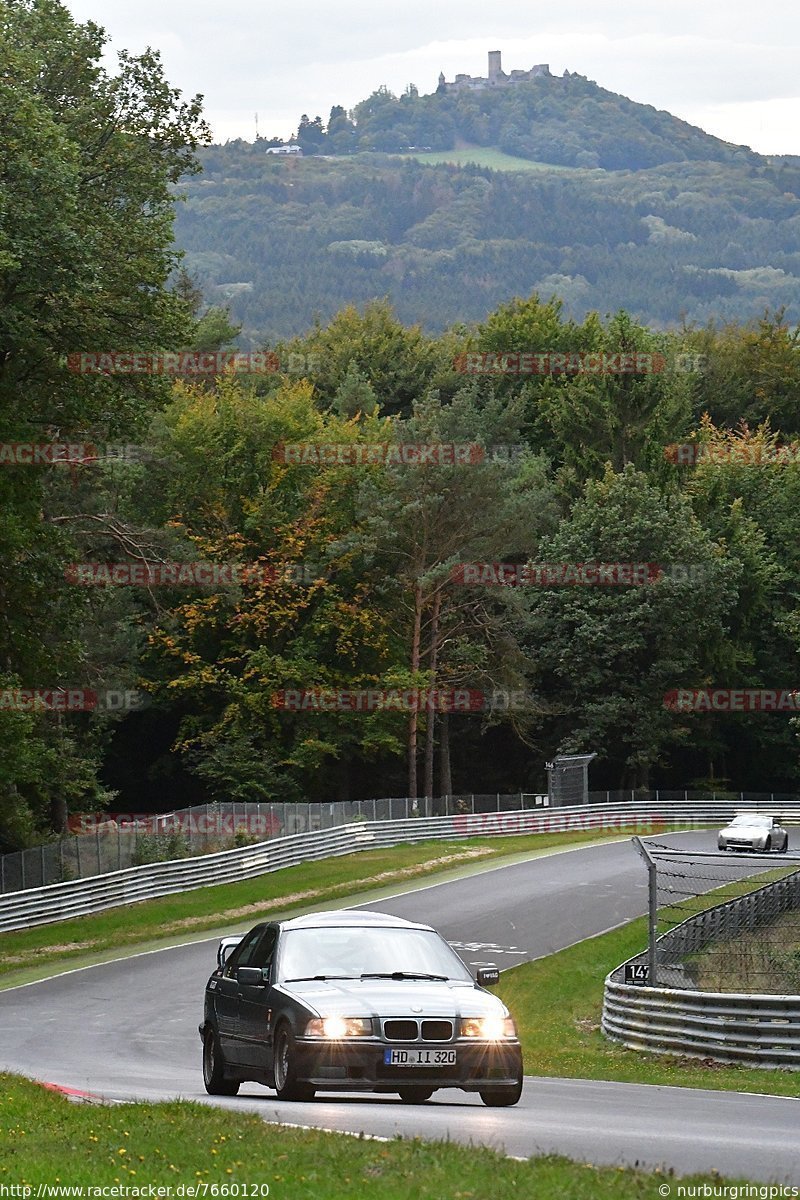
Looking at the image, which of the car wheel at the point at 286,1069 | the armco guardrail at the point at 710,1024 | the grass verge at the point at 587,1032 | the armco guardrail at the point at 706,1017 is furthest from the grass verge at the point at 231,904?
the car wheel at the point at 286,1069

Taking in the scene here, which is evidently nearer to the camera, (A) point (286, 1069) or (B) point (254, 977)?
(A) point (286, 1069)

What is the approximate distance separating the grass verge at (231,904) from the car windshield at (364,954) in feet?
61.5

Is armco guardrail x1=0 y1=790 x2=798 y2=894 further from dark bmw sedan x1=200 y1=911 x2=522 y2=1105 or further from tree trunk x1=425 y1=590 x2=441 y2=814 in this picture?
dark bmw sedan x1=200 y1=911 x2=522 y2=1105

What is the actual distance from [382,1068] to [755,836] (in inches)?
1588

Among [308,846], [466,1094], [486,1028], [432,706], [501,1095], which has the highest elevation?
[486,1028]

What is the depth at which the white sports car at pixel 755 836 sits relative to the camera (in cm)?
5059

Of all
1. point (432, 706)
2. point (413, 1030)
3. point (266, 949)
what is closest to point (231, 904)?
point (432, 706)

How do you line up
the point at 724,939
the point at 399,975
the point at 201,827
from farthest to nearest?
the point at 201,827 < the point at 724,939 < the point at 399,975

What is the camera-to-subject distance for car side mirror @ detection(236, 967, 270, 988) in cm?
1320

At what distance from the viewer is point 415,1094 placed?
12969 mm

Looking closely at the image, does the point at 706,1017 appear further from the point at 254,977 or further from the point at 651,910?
the point at 254,977

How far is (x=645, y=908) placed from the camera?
127ft

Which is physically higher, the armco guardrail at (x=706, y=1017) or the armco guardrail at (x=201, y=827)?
the armco guardrail at (x=706, y=1017)

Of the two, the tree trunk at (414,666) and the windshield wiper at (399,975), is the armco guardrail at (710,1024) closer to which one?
the windshield wiper at (399,975)
